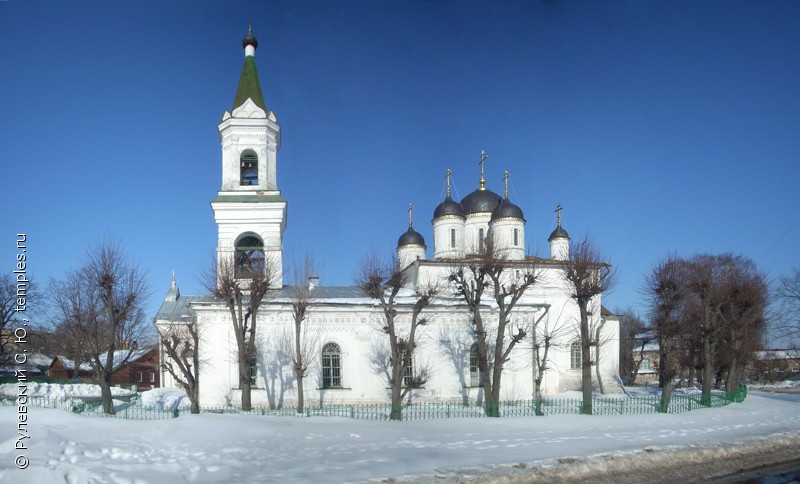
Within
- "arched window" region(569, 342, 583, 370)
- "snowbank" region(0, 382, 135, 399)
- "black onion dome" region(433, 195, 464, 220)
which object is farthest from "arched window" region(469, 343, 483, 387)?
"snowbank" region(0, 382, 135, 399)

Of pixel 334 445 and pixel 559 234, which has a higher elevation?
pixel 559 234

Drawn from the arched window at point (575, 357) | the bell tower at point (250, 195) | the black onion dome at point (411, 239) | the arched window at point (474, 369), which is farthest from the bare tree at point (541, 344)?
the bell tower at point (250, 195)

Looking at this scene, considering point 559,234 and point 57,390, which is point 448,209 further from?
point 57,390

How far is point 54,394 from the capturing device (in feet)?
106

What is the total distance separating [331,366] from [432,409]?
4661 millimetres

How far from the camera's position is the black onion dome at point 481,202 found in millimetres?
36237

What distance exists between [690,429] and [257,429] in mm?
12856

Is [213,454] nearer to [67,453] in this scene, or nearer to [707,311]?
[67,453]

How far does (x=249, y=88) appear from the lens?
91.1ft

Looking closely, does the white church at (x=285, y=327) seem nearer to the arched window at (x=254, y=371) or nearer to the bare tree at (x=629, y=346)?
the arched window at (x=254, y=371)

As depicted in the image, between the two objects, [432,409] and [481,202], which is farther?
[481,202]

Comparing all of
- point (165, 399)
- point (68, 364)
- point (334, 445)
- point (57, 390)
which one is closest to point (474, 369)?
point (334, 445)

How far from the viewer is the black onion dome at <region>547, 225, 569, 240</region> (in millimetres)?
36281

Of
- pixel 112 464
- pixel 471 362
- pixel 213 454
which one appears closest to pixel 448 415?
pixel 471 362
